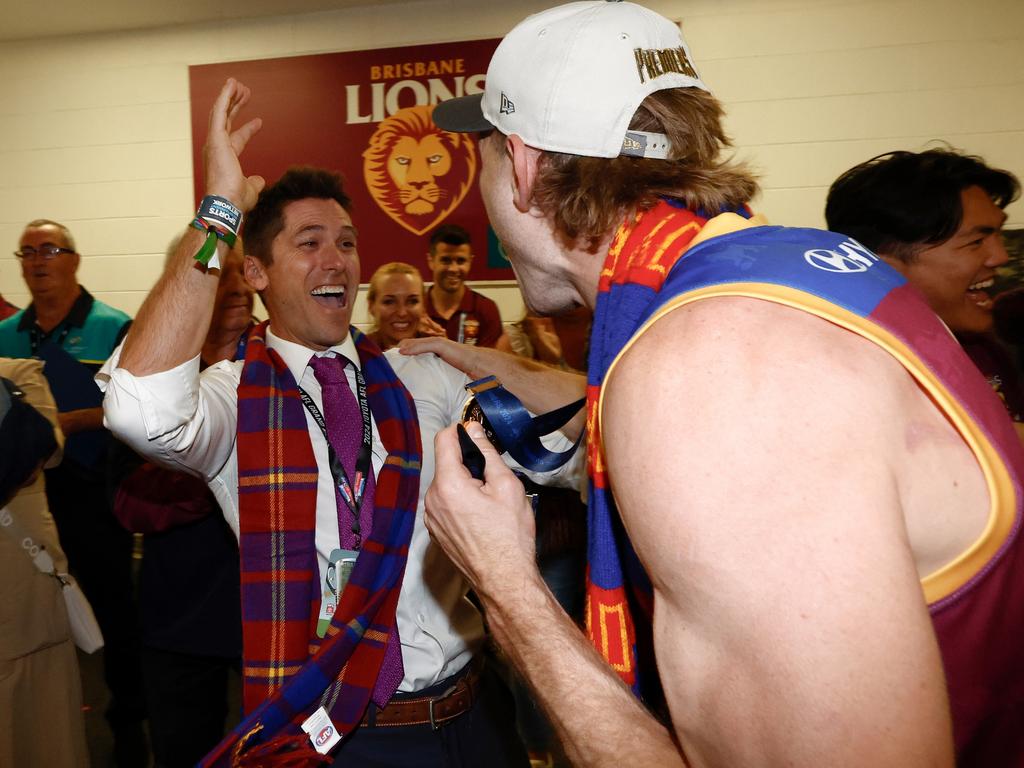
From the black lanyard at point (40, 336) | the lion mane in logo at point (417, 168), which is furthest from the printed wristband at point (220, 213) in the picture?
the lion mane in logo at point (417, 168)

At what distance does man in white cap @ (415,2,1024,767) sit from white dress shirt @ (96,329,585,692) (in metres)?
0.92

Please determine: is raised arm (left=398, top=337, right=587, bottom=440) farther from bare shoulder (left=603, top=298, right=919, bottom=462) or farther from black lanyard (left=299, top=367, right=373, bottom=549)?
bare shoulder (left=603, top=298, right=919, bottom=462)

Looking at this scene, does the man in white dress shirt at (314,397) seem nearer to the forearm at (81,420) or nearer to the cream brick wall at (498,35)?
the forearm at (81,420)

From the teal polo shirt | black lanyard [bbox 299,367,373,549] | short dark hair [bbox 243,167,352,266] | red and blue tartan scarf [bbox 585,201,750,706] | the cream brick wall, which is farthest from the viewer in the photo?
the cream brick wall

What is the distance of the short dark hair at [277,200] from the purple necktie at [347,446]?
1.37ft

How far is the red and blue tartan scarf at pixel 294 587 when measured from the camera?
167cm

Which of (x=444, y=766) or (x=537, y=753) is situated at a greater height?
(x=444, y=766)

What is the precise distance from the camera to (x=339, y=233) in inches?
93.2

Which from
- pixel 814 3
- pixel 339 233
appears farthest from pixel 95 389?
pixel 814 3

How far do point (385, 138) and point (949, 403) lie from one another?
598 cm

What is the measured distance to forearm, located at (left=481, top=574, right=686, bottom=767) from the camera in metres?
0.89

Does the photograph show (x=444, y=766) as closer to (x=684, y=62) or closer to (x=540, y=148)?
(x=540, y=148)

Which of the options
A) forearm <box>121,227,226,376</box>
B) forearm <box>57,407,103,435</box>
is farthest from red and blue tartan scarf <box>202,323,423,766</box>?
forearm <box>57,407,103,435</box>

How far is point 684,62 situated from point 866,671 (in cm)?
92
